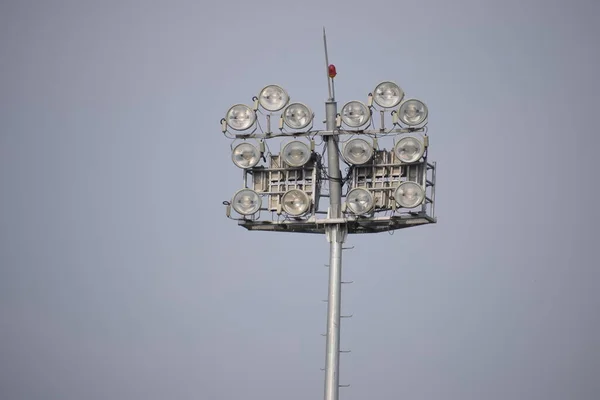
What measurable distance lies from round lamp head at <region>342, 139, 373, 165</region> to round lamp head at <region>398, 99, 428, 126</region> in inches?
71.6

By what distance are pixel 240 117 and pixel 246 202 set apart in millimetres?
3705

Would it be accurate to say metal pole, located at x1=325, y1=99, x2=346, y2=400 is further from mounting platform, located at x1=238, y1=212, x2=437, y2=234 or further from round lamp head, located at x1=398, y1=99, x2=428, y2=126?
round lamp head, located at x1=398, y1=99, x2=428, y2=126

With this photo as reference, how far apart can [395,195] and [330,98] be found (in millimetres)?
5254

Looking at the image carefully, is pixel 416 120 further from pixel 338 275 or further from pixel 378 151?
pixel 338 275

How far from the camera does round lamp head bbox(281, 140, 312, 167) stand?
68.8 m

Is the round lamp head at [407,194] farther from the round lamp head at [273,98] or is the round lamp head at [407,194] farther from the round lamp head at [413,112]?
the round lamp head at [273,98]

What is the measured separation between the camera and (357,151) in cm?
6806

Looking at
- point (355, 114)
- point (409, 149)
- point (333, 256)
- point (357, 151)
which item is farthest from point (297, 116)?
point (333, 256)

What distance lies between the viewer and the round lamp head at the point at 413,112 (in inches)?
2655

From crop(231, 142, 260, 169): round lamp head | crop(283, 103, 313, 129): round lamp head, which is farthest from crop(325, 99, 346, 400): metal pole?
crop(231, 142, 260, 169): round lamp head

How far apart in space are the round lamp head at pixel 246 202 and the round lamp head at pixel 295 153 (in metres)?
1.95

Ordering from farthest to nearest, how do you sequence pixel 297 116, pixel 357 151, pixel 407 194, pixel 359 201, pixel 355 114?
pixel 297 116 < pixel 355 114 < pixel 357 151 < pixel 359 201 < pixel 407 194

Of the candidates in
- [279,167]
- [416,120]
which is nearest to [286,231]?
[279,167]

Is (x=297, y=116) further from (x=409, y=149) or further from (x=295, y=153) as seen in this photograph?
(x=409, y=149)
